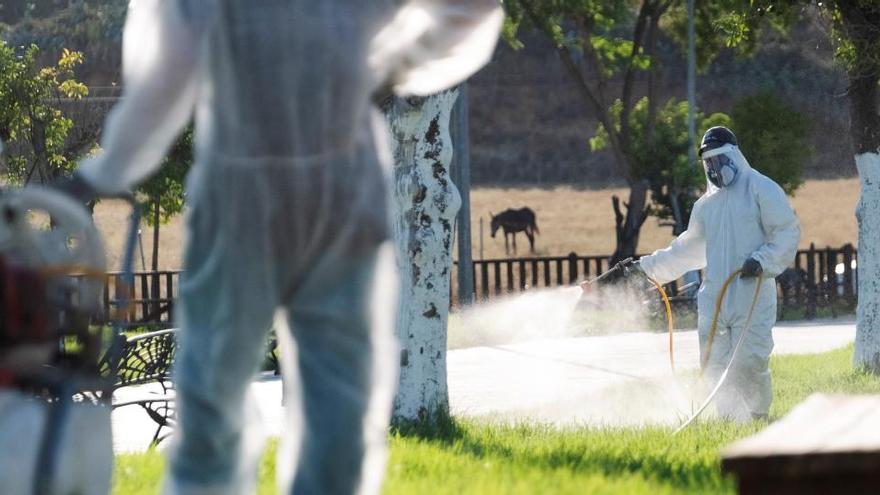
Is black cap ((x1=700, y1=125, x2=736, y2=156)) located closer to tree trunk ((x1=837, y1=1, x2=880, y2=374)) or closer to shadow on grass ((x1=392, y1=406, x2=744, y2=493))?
shadow on grass ((x1=392, y1=406, x2=744, y2=493))

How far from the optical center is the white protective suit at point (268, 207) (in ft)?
12.4

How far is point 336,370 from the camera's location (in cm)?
391

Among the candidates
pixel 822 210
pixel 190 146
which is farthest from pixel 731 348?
pixel 822 210

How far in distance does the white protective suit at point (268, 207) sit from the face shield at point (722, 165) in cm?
742

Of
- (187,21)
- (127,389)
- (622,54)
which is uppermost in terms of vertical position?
(622,54)

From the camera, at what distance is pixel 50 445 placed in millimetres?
3699

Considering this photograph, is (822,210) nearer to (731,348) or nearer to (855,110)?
(855,110)

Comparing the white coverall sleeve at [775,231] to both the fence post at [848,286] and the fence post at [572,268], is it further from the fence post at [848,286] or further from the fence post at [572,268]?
the fence post at [572,268]

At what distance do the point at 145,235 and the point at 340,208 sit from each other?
45.3m

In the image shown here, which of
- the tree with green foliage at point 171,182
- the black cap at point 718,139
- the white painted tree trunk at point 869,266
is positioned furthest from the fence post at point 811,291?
the black cap at point 718,139

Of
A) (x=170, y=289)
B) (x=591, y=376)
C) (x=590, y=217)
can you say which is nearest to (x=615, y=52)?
(x=170, y=289)

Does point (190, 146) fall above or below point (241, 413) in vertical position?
above

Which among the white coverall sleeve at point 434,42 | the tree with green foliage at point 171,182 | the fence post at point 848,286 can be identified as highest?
the tree with green foliage at point 171,182

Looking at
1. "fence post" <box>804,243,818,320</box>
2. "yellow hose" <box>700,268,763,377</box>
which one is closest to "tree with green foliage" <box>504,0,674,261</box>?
"fence post" <box>804,243,818,320</box>
